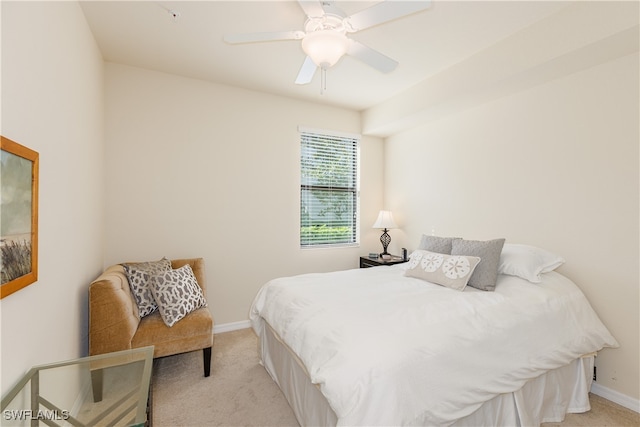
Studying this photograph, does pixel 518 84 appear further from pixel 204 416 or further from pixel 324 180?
pixel 204 416

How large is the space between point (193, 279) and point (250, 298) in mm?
965

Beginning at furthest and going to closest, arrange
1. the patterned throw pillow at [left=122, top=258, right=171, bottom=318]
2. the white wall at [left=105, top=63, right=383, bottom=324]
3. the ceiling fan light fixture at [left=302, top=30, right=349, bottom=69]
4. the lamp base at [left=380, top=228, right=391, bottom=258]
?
1. the lamp base at [left=380, top=228, right=391, bottom=258]
2. the white wall at [left=105, top=63, right=383, bottom=324]
3. the patterned throw pillow at [left=122, top=258, right=171, bottom=318]
4. the ceiling fan light fixture at [left=302, top=30, right=349, bottom=69]

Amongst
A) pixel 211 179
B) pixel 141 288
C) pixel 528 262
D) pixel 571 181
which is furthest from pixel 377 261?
pixel 141 288

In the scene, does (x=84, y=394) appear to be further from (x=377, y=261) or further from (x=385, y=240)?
(x=385, y=240)

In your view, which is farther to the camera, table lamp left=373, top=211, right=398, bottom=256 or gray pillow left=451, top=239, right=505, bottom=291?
table lamp left=373, top=211, right=398, bottom=256

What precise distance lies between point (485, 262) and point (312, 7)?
2.08 metres

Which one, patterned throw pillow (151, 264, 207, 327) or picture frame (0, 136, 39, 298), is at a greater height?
picture frame (0, 136, 39, 298)

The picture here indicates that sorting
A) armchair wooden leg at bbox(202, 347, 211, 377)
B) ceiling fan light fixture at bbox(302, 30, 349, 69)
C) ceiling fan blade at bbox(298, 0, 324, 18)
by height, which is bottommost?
armchair wooden leg at bbox(202, 347, 211, 377)

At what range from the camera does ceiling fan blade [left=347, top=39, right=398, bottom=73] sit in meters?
1.84

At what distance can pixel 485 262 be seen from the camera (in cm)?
229

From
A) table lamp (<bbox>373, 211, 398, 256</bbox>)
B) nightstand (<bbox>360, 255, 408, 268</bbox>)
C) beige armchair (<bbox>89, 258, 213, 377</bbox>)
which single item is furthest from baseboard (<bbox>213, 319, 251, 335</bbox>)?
table lamp (<bbox>373, 211, 398, 256</bbox>)

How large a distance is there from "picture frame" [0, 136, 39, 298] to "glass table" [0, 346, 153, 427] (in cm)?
41

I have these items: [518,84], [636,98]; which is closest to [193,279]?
[518,84]

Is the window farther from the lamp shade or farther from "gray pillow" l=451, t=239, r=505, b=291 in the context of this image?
"gray pillow" l=451, t=239, r=505, b=291
